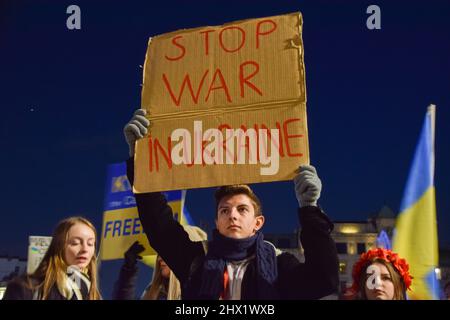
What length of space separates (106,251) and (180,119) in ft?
5.26

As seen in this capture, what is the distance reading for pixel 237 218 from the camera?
329 cm

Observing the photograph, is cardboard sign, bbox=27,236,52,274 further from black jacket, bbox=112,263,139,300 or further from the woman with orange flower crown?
the woman with orange flower crown

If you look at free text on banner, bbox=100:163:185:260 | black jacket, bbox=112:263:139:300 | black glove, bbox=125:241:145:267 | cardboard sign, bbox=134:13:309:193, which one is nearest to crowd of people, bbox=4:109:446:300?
cardboard sign, bbox=134:13:309:193

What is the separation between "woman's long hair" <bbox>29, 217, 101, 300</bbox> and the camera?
3.46 m

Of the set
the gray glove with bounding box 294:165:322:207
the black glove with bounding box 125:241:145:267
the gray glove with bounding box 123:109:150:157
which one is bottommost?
the black glove with bounding box 125:241:145:267

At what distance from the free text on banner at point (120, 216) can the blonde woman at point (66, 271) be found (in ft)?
2.26

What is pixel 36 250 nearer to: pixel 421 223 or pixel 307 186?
pixel 307 186

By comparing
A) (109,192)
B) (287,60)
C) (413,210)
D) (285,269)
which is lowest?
(285,269)

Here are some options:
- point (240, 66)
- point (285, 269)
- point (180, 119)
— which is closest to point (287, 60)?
point (240, 66)

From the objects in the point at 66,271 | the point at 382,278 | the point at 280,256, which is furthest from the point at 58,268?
the point at 382,278

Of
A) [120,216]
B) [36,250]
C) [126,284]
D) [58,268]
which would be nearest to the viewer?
[58,268]

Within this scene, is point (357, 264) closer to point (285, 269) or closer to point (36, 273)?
point (285, 269)

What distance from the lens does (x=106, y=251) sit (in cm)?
448

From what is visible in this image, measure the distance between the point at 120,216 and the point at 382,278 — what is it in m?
2.20
